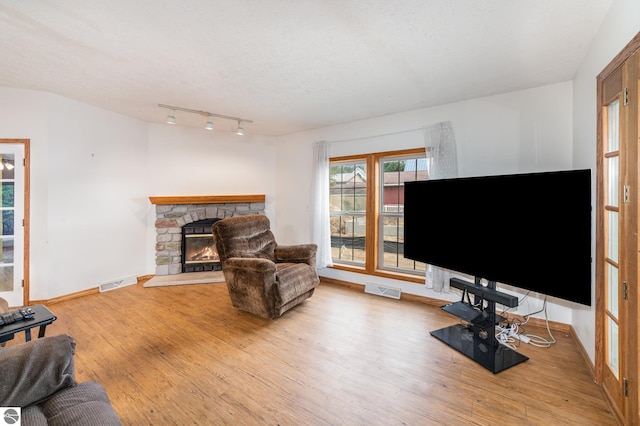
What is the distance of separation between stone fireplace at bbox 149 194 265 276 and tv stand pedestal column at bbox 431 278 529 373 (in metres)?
3.63

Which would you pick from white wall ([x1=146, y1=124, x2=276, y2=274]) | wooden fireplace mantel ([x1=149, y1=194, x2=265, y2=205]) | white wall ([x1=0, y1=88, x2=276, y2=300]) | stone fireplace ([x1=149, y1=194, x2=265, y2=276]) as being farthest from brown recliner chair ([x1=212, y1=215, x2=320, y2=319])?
white wall ([x1=0, y1=88, x2=276, y2=300])

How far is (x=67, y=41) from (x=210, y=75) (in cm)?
105

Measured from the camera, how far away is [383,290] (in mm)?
3768

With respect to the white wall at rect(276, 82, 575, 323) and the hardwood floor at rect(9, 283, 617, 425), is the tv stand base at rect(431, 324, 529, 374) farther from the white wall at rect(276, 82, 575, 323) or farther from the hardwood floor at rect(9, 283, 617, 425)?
the white wall at rect(276, 82, 575, 323)

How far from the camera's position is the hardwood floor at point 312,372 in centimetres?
169

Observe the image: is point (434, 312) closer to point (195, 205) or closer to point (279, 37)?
point (279, 37)

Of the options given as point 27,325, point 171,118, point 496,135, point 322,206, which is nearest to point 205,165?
point 171,118

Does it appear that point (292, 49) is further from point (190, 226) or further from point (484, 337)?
point (190, 226)

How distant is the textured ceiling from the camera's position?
1.74m

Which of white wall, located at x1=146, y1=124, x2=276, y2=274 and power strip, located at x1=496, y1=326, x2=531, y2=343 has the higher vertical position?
white wall, located at x1=146, y1=124, x2=276, y2=274

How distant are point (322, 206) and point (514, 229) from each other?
2.62m

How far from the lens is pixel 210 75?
2627 millimetres

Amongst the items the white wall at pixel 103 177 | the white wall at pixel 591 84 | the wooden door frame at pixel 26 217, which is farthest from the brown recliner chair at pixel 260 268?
the white wall at pixel 591 84

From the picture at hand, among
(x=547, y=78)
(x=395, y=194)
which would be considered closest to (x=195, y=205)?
(x=395, y=194)
